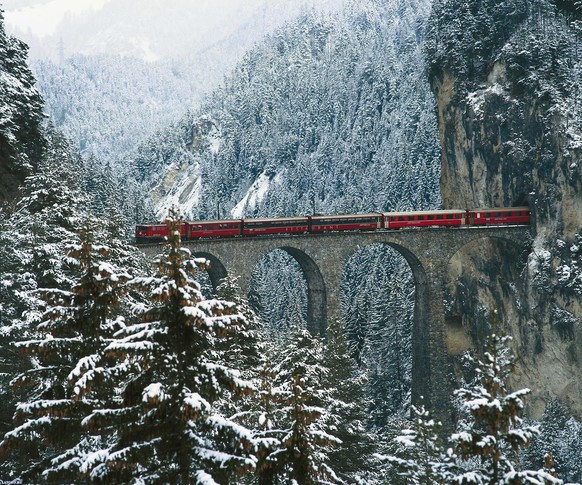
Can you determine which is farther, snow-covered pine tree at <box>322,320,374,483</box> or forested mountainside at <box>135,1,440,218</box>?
forested mountainside at <box>135,1,440,218</box>

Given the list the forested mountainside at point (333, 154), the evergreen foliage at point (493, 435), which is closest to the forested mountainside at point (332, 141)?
the forested mountainside at point (333, 154)

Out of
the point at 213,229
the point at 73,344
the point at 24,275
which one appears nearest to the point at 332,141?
the point at 213,229

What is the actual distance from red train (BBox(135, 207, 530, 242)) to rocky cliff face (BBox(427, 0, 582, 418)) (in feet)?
12.1

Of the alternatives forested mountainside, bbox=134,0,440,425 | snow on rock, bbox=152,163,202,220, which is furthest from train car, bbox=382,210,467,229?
snow on rock, bbox=152,163,202,220

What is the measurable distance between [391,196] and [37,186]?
109 m

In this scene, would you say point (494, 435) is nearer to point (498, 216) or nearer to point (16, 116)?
point (16, 116)

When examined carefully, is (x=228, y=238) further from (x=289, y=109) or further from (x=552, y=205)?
(x=289, y=109)

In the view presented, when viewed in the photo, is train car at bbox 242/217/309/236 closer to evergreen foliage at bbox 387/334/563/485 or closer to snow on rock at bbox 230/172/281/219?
evergreen foliage at bbox 387/334/563/485

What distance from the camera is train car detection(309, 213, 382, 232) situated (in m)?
52.5

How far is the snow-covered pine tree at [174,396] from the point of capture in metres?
11.0

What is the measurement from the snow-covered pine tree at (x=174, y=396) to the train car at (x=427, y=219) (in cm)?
4275

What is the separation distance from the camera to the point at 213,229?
50062 mm

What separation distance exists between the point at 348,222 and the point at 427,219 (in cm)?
698

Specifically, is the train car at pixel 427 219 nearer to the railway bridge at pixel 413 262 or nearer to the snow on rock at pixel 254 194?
the railway bridge at pixel 413 262
